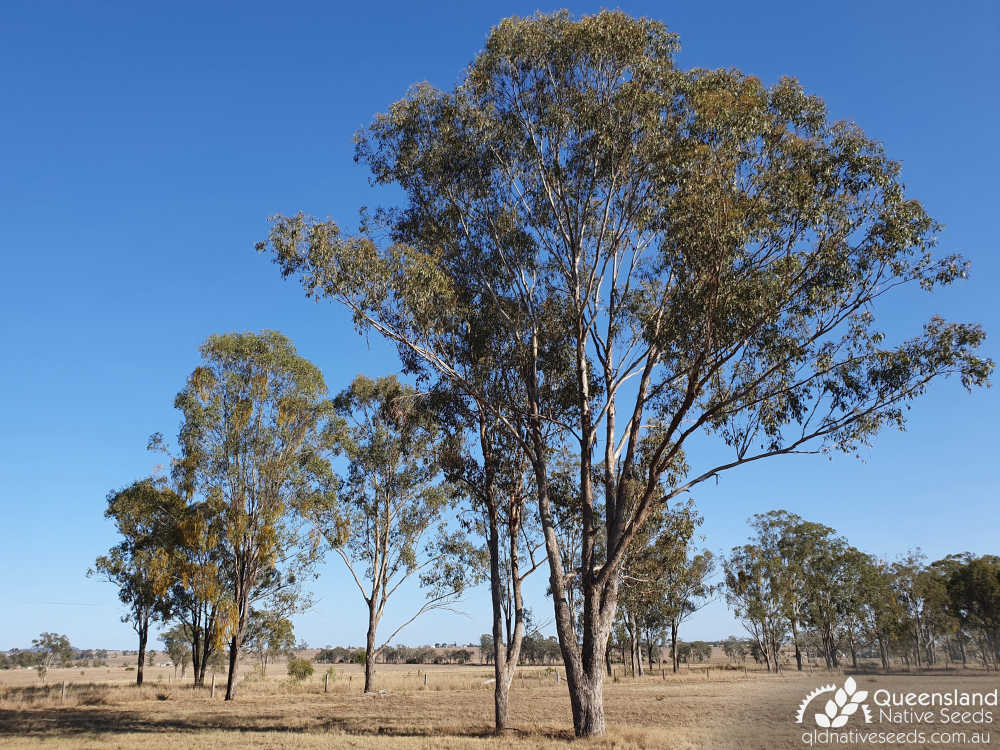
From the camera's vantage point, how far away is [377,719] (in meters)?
22.4

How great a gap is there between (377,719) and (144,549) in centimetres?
1895

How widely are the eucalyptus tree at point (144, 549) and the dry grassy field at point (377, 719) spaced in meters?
4.98

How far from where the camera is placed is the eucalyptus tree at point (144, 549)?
3102cm

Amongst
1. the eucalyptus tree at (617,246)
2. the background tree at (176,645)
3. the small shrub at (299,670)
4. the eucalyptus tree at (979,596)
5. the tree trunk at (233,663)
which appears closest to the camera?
the eucalyptus tree at (617,246)

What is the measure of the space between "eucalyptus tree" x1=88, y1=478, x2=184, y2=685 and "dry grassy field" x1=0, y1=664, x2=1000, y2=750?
4977mm

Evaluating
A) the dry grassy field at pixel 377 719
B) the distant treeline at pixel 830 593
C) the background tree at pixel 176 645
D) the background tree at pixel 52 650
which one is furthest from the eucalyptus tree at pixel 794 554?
the background tree at pixel 52 650

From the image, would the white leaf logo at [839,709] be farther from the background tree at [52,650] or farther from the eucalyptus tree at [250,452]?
the background tree at [52,650]

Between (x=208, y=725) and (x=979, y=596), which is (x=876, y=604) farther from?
(x=208, y=725)

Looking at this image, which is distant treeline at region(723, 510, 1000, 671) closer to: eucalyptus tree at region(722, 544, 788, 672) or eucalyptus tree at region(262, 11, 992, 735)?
eucalyptus tree at region(722, 544, 788, 672)

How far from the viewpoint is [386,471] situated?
3347 centimetres

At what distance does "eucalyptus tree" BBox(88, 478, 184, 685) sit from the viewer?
102ft

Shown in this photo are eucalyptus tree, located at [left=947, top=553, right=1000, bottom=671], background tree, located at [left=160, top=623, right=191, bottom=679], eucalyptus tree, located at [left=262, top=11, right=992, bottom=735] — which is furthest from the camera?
background tree, located at [left=160, top=623, right=191, bottom=679]

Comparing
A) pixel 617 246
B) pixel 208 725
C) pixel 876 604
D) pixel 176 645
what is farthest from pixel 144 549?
pixel 876 604

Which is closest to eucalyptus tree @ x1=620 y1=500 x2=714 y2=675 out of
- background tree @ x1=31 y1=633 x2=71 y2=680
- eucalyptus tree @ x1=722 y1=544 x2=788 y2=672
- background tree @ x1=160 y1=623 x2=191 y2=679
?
eucalyptus tree @ x1=722 y1=544 x2=788 y2=672
